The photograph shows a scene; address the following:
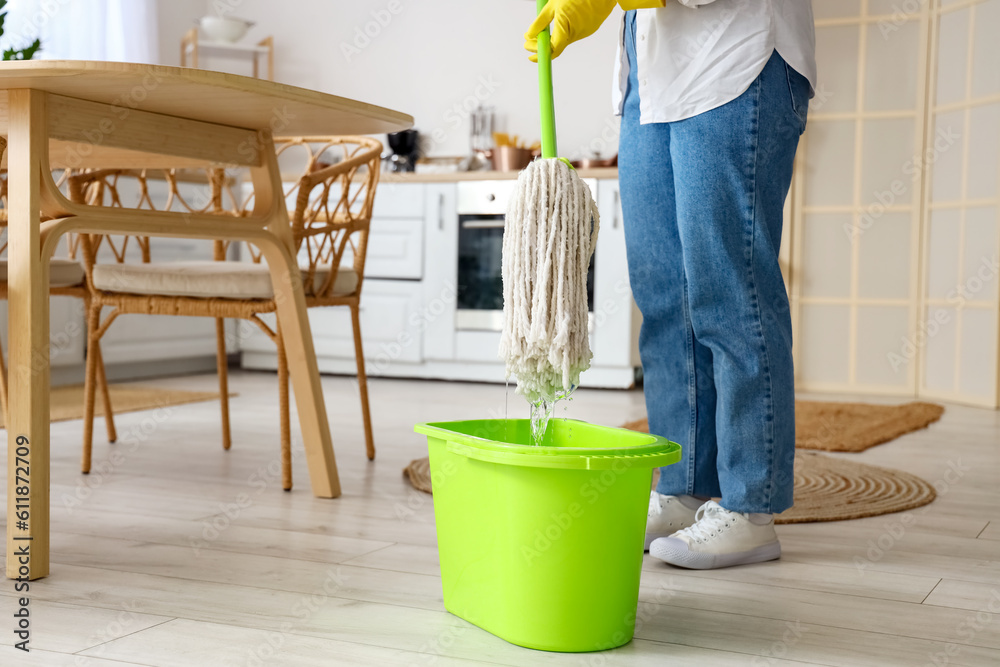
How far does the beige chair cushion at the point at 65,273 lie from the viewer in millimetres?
2203

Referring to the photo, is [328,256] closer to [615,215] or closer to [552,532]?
[552,532]

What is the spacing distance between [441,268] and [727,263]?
111 inches

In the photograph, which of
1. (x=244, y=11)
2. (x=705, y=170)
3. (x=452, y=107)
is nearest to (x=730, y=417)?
(x=705, y=170)

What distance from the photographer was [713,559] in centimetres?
143

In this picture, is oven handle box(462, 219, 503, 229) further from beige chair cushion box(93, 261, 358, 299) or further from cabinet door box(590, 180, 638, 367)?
beige chair cushion box(93, 261, 358, 299)

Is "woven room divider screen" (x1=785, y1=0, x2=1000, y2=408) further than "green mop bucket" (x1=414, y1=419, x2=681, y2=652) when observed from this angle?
Yes

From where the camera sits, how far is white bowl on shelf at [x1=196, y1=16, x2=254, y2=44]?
459 cm

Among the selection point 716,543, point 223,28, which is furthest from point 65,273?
point 223,28

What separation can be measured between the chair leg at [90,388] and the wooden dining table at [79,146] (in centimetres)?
42

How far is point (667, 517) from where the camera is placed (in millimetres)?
1553

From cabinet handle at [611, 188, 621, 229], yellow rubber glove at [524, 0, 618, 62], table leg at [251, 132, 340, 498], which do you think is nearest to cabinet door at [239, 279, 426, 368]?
cabinet handle at [611, 188, 621, 229]

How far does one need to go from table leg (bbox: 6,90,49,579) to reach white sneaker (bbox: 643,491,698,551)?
0.88 m

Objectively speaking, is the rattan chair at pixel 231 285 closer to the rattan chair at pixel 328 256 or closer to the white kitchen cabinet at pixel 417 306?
the rattan chair at pixel 328 256

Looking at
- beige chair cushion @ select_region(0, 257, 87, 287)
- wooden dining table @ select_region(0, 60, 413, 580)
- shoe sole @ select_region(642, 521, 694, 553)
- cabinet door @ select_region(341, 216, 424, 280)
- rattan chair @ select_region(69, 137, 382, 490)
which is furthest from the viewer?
cabinet door @ select_region(341, 216, 424, 280)
